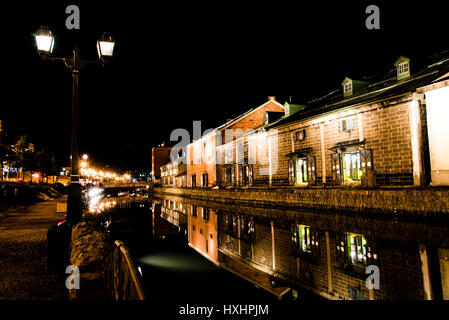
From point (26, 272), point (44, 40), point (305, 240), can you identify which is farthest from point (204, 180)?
point (26, 272)

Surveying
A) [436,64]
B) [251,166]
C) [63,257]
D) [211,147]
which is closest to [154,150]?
[211,147]

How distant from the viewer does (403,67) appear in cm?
1778

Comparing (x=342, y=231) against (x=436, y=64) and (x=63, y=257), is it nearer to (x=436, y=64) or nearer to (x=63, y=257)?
(x=63, y=257)

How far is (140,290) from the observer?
7.65 ft

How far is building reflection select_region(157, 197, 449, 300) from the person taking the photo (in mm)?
4906

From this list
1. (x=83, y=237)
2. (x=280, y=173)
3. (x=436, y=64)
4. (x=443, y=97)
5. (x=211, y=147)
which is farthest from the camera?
(x=211, y=147)

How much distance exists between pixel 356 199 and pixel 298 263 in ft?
30.7

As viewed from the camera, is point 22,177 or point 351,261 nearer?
point 351,261

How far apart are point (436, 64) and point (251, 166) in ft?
56.0

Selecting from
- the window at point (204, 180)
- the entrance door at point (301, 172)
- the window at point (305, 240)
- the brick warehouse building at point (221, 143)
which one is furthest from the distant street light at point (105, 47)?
the window at point (204, 180)

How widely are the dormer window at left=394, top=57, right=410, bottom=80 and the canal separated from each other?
31.3 ft

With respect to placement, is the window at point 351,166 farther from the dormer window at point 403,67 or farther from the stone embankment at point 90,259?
the stone embankment at point 90,259

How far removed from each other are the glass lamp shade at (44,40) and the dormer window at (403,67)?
17510mm

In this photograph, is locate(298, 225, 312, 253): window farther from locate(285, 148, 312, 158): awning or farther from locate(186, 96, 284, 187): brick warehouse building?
locate(186, 96, 284, 187): brick warehouse building
